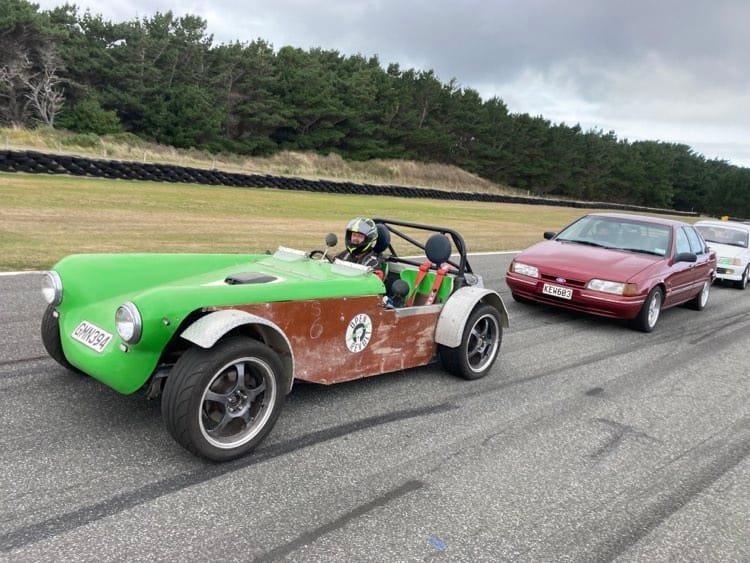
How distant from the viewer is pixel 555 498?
11.0 feet

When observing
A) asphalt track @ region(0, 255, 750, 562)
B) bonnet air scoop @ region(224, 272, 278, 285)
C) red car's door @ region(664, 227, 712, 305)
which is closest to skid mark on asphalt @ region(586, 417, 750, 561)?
asphalt track @ region(0, 255, 750, 562)

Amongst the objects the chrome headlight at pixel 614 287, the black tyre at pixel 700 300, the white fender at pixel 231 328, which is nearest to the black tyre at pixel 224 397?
the white fender at pixel 231 328

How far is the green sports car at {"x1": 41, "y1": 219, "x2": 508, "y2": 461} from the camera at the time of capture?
3248 millimetres

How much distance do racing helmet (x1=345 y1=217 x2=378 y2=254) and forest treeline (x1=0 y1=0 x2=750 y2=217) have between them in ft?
137

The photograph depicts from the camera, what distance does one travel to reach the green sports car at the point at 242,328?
325cm

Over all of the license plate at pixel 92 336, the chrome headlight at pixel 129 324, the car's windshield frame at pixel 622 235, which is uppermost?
the car's windshield frame at pixel 622 235

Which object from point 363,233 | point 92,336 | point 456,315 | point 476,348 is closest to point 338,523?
point 92,336

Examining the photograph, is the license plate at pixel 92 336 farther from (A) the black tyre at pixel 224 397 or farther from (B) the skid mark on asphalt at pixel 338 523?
(B) the skid mark on asphalt at pixel 338 523

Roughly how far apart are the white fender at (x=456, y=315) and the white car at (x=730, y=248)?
9455 mm

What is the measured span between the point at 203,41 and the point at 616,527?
5577 centimetres

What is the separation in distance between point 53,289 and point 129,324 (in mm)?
1160

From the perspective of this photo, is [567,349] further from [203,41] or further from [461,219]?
[203,41]

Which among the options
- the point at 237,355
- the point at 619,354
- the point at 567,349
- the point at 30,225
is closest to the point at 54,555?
the point at 237,355

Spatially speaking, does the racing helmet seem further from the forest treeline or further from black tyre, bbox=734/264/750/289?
the forest treeline
